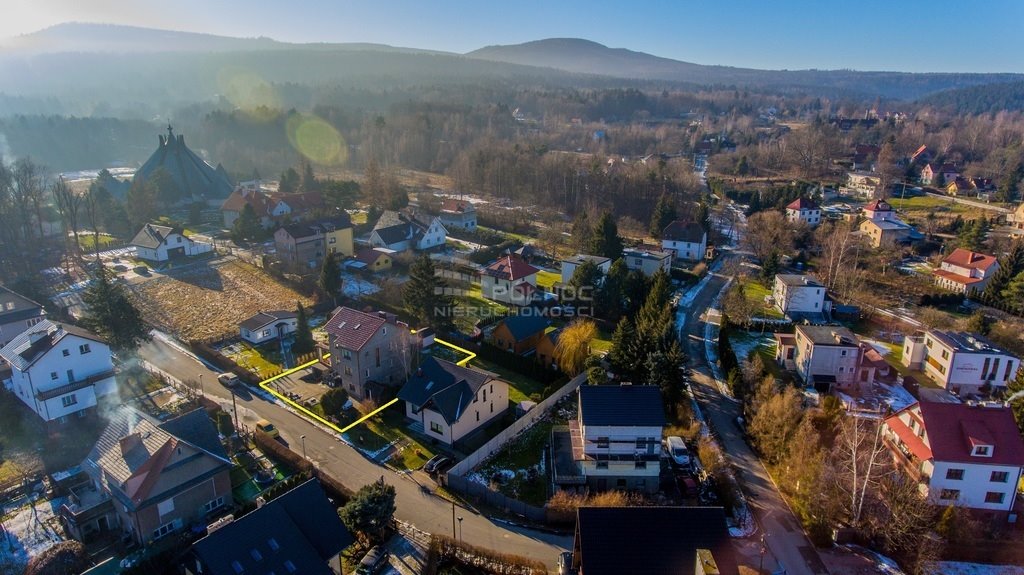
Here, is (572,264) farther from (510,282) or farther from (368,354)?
(368,354)

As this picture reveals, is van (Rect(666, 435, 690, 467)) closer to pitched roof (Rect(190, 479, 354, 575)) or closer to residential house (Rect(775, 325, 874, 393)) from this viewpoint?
residential house (Rect(775, 325, 874, 393))

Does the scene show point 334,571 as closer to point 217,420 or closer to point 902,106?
point 217,420

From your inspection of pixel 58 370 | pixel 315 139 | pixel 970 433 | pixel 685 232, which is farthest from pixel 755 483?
pixel 315 139

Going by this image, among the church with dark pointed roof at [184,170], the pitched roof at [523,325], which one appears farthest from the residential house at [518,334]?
the church with dark pointed roof at [184,170]

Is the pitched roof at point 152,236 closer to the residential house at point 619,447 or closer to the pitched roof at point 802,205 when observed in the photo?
the residential house at point 619,447

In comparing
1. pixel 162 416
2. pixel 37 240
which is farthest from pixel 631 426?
pixel 37 240

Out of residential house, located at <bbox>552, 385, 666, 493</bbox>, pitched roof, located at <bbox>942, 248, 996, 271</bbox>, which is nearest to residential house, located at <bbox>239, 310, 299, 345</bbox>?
residential house, located at <bbox>552, 385, 666, 493</bbox>
